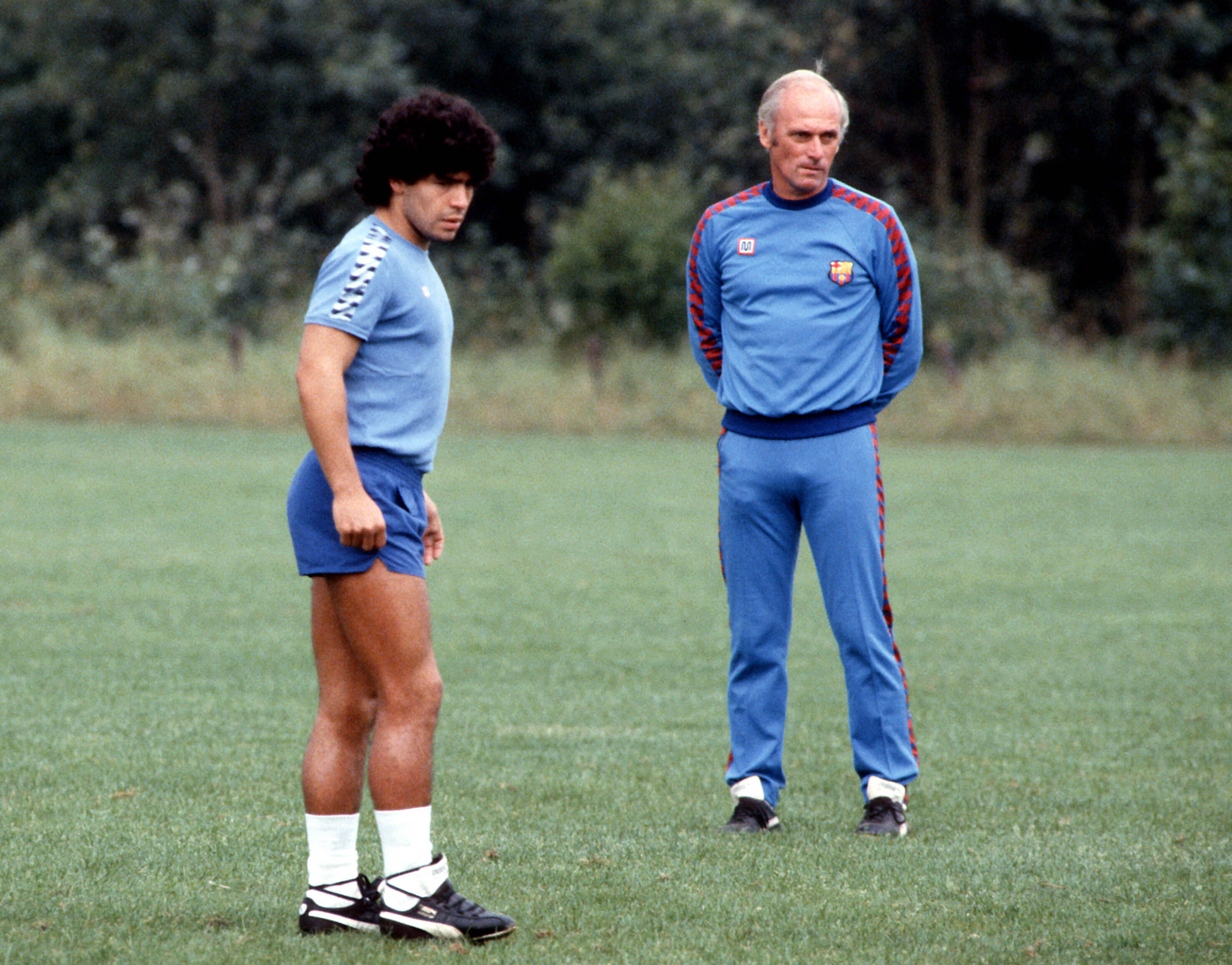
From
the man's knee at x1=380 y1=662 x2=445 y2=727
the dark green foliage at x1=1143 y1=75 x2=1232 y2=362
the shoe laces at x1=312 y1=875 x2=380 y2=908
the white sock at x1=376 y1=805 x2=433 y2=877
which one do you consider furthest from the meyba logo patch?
the dark green foliage at x1=1143 y1=75 x2=1232 y2=362

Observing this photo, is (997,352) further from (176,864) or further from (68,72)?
(176,864)

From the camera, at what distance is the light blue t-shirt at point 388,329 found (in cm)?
376

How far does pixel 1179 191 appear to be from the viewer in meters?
31.2

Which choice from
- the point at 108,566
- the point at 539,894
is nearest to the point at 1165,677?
the point at 539,894

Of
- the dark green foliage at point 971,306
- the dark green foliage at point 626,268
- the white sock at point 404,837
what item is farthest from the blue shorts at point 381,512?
the dark green foliage at point 971,306

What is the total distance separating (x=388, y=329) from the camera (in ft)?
12.6

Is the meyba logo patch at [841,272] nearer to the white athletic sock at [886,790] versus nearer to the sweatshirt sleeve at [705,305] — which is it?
the sweatshirt sleeve at [705,305]

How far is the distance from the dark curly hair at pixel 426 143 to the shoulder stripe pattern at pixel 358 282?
0.58 feet

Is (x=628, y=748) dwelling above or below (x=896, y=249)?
below

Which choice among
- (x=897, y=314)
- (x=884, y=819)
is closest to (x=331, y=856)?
(x=884, y=819)

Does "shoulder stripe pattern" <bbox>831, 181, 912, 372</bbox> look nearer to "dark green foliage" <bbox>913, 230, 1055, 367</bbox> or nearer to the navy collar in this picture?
the navy collar

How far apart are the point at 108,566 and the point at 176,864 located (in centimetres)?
697

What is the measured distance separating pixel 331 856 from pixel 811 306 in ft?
6.91

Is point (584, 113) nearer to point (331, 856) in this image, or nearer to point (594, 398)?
point (594, 398)
